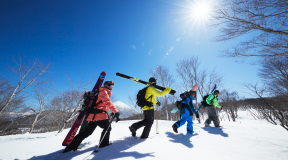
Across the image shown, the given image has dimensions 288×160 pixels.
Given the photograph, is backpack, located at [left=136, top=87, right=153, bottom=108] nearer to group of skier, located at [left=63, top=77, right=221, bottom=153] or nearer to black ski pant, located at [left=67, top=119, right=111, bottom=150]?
group of skier, located at [left=63, top=77, right=221, bottom=153]

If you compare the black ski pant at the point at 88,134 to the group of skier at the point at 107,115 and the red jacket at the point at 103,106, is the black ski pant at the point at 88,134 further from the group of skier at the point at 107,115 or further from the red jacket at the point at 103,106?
the red jacket at the point at 103,106

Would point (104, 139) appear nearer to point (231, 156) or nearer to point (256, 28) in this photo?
point (231, 156)

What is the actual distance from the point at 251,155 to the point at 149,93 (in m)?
2.60

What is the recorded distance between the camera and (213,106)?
5.32m

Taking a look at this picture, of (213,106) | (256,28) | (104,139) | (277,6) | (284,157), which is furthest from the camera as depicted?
(213,106)

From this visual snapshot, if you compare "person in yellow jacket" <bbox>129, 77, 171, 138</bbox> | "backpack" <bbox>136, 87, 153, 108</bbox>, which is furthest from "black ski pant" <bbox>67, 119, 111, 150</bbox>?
"backpack" <bbox>136, 87, 153, 108</bbox>

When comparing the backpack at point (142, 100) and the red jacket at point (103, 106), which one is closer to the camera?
the red jacket at point (103, 106)

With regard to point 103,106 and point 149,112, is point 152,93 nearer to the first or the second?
point 149,112

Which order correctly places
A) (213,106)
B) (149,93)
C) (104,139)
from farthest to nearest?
1. (213,106)
2. (149,93)
3. (104,139)

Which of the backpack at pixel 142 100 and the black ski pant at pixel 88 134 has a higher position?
the backpack at pixel 142 100

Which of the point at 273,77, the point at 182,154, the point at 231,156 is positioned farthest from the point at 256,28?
the point at 273,77

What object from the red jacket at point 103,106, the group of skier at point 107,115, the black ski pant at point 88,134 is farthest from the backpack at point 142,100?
the black ski pant at point 88,134

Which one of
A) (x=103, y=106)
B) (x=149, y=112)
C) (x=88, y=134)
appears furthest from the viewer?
(x=149, y=112)

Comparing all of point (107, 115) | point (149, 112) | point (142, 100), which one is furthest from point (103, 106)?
point (149, 112)
